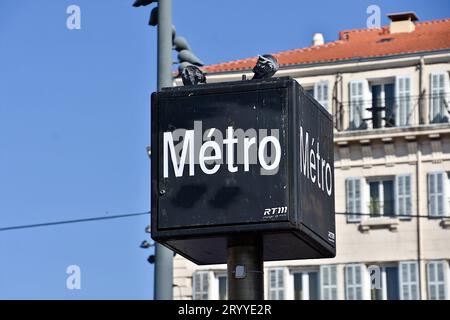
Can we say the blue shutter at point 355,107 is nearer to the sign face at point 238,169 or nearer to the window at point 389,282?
the window at point 389,282

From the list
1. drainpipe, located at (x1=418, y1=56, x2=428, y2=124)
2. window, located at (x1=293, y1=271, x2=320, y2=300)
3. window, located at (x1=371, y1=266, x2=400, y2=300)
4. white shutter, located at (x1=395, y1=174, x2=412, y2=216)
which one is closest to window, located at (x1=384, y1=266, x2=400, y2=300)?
window, located at (x1=371, y1=266, x2=400, y2=300)

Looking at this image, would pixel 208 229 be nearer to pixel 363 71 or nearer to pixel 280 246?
pixel 280 246

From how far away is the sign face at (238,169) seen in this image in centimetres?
567

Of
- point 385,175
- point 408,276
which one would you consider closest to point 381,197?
point 385,175

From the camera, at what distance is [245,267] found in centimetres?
575

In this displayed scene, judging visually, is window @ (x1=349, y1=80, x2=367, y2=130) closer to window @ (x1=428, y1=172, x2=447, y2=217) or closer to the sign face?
window @ (x1=428, y1=172, x2=447, y2=217)

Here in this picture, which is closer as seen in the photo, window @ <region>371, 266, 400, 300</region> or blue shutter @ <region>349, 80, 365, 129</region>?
window @ <region>371, 266, 400, 300</region>

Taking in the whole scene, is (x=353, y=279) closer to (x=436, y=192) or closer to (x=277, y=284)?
(x=277, y=284)

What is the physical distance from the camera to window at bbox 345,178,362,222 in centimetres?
4431

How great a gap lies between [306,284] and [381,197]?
10.2 feet

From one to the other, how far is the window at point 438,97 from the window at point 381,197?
2131 millimetres

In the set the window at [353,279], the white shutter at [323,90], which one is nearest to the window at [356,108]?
the white shutter at [323,90]

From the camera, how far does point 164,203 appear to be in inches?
231

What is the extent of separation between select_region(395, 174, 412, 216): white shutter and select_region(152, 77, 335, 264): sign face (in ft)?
126
